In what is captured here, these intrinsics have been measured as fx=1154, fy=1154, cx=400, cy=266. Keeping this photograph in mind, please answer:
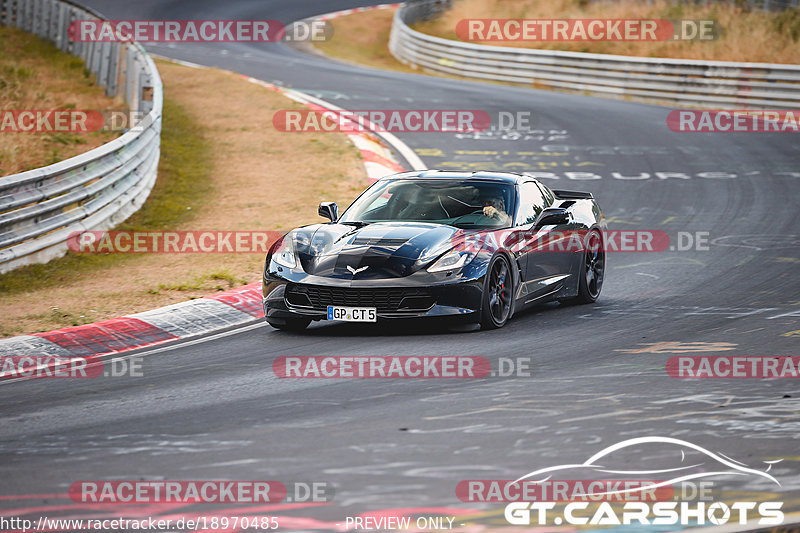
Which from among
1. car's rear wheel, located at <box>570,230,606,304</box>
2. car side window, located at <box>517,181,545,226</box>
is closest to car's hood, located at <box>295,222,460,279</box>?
car side window, located at <box>517,181,545,226</box>

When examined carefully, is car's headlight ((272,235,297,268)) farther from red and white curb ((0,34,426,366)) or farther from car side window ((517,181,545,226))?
car side window ((517,181,545,226))

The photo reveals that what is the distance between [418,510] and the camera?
503 centimetres

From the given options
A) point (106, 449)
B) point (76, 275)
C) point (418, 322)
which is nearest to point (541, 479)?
point (106, 449)

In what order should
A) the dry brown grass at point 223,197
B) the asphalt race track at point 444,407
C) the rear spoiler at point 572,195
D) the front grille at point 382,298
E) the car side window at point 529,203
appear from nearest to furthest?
the asphalt race track at point 444,407 < the front grille at point 382,298 < the car side window at point 529,203 < the dry brown grass at point 223,197 < the rear spoiler at point 572,195

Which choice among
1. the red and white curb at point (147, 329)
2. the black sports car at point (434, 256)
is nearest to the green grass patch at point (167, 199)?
the red and white curb at point (147, 329)

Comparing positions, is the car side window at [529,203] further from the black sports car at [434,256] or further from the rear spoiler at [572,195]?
the rear spoiler at [572,195]

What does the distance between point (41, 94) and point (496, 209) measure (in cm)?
1333

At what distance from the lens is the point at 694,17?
34.3 m

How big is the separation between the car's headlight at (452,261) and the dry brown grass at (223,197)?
283 centimetres

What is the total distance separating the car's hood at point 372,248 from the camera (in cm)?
909

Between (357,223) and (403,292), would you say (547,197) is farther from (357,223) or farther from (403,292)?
(403,292)

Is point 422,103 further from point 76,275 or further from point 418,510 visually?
point 418,510

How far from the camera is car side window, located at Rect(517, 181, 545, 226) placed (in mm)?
10445

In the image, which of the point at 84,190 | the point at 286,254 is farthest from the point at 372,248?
the point at 84,190
